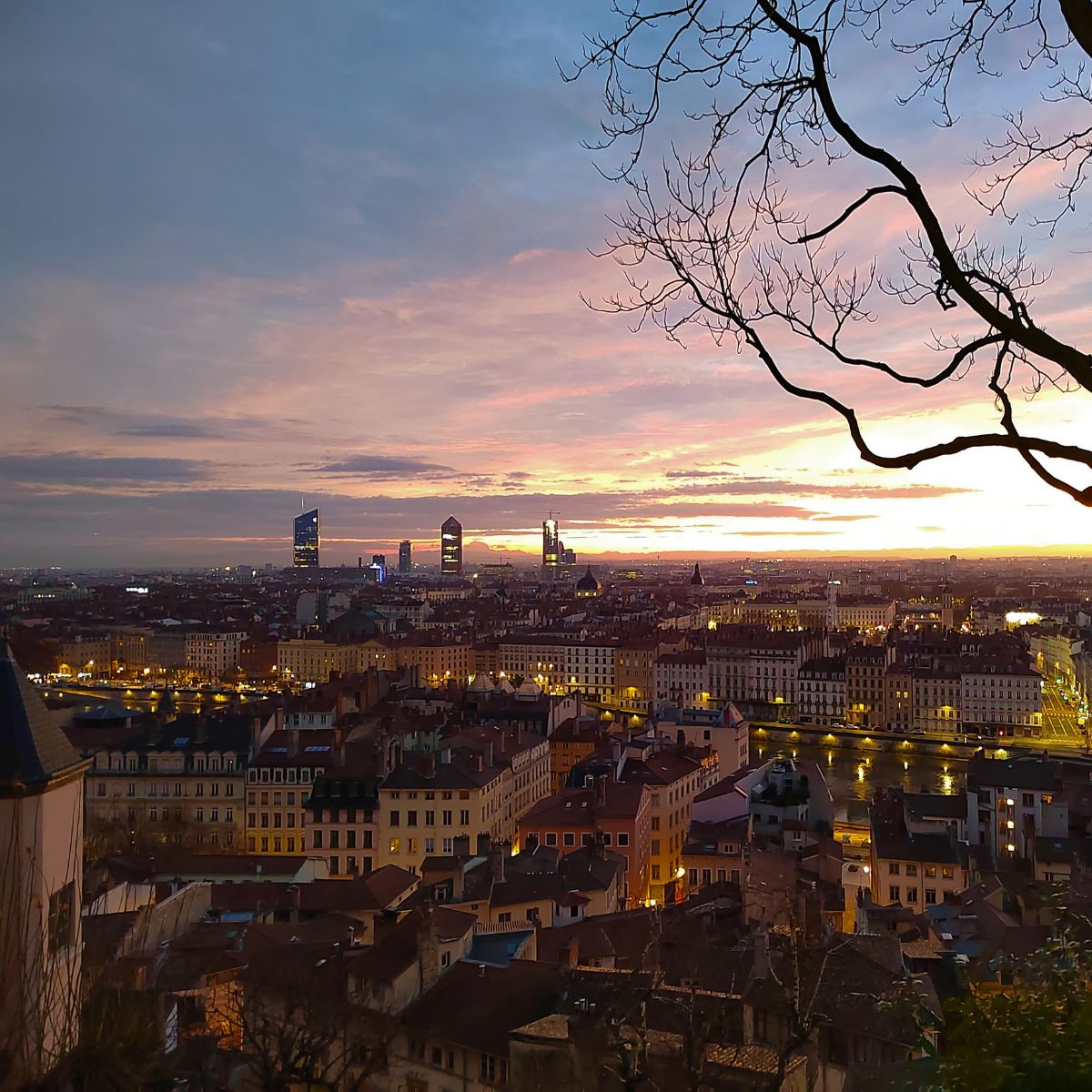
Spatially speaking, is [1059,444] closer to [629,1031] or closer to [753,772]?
[629,1031]

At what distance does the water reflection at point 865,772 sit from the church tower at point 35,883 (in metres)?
27.0

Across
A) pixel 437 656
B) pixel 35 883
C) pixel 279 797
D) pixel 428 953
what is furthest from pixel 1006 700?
pixel 35 883

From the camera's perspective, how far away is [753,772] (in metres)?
26.0

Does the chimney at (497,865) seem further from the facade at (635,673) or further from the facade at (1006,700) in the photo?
the facade at (635,673)

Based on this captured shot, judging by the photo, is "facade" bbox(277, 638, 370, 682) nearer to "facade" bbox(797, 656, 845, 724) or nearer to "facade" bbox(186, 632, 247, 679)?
"facade" bbox(186, 632, 247, 679)

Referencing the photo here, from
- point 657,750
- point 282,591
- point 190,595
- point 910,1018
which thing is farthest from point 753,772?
point 282,591

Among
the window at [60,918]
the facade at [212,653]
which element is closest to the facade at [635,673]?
the facade at [212,653]

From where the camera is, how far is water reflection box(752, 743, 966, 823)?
1312 inches

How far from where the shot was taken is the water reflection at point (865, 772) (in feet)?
109

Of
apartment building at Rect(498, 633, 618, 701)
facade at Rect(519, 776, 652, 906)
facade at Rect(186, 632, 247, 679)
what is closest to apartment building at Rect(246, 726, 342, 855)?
facade at Rect(519, 776, 652, 906)

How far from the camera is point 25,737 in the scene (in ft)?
12.6

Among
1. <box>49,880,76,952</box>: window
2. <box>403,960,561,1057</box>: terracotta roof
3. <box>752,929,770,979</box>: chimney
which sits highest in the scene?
<box>49,880,76,952</box>: window

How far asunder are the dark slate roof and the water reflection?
27.0 metres

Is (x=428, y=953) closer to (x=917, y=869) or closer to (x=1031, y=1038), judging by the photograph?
(x=1031, y=1038)
